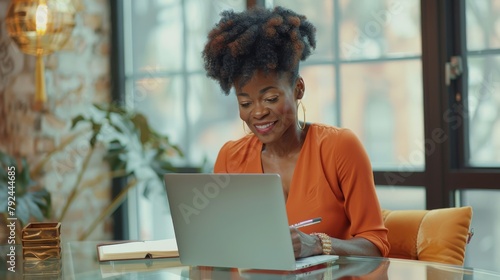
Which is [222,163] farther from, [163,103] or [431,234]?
[163,103]

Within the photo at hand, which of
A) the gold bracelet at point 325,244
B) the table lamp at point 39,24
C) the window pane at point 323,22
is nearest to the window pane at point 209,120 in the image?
the window pane at point 323,22

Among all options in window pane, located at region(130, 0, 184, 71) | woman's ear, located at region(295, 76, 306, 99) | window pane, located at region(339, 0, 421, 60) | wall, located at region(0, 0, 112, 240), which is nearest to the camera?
woman's ear, located at region(295, 76, 306, 99)

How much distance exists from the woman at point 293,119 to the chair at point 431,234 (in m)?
0.17

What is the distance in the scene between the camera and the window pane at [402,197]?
363cm

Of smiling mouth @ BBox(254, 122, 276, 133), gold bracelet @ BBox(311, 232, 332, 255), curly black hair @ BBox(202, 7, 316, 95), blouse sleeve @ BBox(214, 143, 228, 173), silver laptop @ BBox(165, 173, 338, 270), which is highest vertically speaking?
curly black hair @ BBox(202, 7, 316, 95)

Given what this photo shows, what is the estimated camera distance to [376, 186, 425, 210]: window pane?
3.63 m

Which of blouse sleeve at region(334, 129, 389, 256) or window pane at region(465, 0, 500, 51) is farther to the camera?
window pane at region(465, 0, 500, 51)

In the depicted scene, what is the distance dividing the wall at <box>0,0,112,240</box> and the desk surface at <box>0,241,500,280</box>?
2.10 metres

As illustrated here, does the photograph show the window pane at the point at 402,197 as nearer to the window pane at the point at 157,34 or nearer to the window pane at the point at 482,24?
the window pane at the point at 482,24

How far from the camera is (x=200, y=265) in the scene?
205 cm

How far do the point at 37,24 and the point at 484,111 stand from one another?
210cm

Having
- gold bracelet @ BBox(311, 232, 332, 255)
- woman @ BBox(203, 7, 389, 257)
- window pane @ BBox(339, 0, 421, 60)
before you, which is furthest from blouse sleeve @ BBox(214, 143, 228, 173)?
window pane @ BBox(339, 0, 421, 60)

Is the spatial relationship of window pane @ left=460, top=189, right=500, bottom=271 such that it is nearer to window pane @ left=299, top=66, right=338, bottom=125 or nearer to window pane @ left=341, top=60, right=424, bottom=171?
window pane @ left=341, top=60, right=424, bottom=171

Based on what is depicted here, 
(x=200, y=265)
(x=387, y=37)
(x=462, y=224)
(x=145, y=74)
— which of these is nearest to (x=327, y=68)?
(x=387, y=37)
